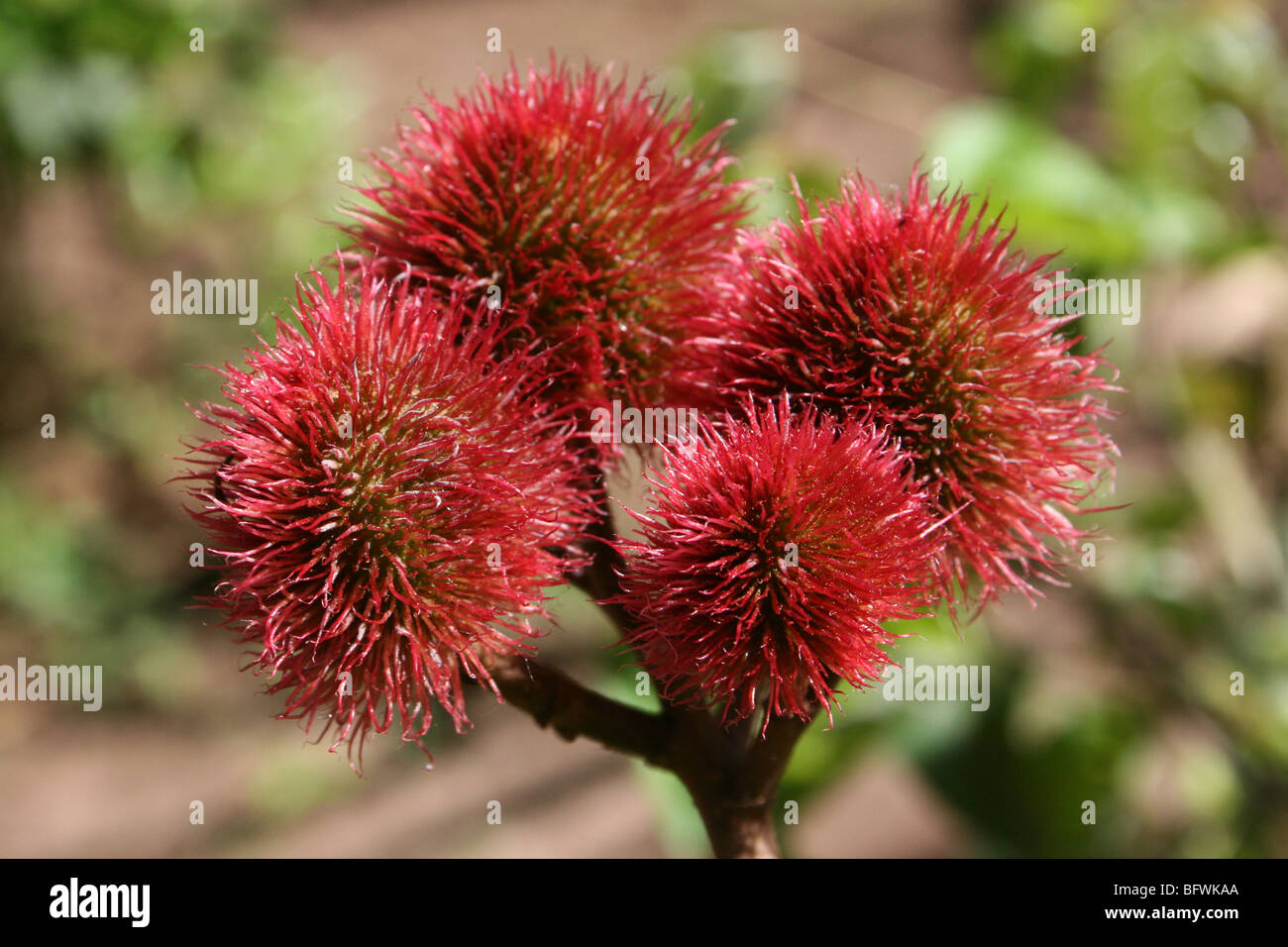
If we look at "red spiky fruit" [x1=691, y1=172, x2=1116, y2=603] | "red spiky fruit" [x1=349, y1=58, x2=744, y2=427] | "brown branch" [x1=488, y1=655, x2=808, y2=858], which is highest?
"red spiky fruit" [x1=349, y1=58, x2=744, y2=427]

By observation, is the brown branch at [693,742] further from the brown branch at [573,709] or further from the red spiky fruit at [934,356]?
the red spiky fruit at [934,356]

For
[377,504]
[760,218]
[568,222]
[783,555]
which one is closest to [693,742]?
[783,555]

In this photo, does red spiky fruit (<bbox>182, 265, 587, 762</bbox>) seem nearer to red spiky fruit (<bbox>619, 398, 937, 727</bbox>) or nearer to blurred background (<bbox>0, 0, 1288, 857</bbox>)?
red spiky fruit (<bbox>619, 398, 937, 727</bbox>)

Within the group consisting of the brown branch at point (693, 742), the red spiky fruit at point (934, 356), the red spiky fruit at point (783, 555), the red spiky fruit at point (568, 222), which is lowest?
the brown branch at point (693, 742)

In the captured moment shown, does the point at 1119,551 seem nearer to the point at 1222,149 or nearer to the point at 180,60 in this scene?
the point at 1222,149

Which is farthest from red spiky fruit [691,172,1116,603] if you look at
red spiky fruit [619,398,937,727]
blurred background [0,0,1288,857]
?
blurred background [0,0,1288,857]

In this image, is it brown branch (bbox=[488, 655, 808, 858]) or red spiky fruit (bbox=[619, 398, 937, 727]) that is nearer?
red spiky fruit (bbox=[619, 398, 937, 727])

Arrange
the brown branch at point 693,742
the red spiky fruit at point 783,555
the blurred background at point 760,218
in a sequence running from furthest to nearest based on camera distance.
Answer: the blurred background at point 760,218 → the brown branch at point 693,742 → the red spiky fruit at point 783,555

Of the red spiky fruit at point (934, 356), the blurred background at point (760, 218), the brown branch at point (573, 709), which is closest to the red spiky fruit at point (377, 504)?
the brown branch at point (573, 709)
